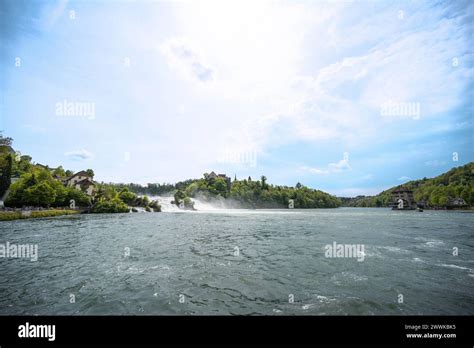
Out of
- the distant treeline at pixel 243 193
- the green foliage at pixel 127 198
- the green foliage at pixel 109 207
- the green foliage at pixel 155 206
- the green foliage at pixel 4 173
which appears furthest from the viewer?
the distant treeline at pixel 243 193

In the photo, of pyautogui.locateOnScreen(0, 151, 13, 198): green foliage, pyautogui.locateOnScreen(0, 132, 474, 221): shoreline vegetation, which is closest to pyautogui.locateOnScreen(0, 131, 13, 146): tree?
pyautogui.locateOnScreen(0, 132, 474, 221): shoreline vegetation

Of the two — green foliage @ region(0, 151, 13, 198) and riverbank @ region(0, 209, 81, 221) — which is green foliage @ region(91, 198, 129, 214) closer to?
riverbank @ region(0, 209, 81, 221)

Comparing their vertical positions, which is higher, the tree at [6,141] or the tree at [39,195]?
the tree at [6,141]

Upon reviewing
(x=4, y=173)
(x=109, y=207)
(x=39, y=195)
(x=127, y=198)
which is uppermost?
(x=4, y=173)

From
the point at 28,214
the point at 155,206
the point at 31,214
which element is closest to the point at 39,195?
the point at 31,214

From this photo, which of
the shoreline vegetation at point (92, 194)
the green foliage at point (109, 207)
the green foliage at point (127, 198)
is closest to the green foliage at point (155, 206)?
the shoreline vegetation at point (92, 194)

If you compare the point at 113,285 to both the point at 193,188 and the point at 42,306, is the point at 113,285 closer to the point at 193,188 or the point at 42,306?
the point at 42,306

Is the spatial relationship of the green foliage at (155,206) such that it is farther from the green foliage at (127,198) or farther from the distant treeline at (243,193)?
the distant treeline at (243,193)

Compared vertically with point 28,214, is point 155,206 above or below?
below

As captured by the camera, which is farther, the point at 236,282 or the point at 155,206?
the point at 155,206

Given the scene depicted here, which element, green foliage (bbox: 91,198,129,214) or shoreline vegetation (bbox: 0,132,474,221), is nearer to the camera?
shoreline vegetation (bbox: 0,132,474,221)

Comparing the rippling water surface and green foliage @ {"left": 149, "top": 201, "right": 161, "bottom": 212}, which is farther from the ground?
the rippling water surface

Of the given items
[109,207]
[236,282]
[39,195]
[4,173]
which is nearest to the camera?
[236,282]

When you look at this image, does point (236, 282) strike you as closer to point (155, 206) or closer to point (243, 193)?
point (155, 206)
